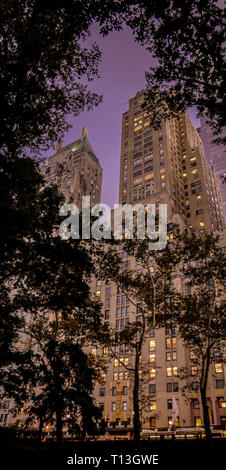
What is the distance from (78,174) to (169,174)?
2377 inches

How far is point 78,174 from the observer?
157 metres

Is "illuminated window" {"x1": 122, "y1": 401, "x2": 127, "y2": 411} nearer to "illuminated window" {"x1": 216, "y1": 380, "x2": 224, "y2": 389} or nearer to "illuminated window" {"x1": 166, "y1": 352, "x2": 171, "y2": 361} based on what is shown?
"illuminated window" {"x1": 166, "y1": 352, "x2": 171, "y2": 361}

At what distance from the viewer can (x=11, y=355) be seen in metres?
18.1

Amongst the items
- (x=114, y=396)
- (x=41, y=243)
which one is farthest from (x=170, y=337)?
(x=41, y=243)

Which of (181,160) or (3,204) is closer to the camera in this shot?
(3,204)

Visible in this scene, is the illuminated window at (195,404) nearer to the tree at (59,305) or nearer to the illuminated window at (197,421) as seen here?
the illuminated window at (197,421)

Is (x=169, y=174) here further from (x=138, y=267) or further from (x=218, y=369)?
(x=218, y=369)

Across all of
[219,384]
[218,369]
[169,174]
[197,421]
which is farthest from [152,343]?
[169,174]

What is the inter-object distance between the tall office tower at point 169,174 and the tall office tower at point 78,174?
31.7 meters

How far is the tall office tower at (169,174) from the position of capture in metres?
111

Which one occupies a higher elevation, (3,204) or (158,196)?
(158,196)
